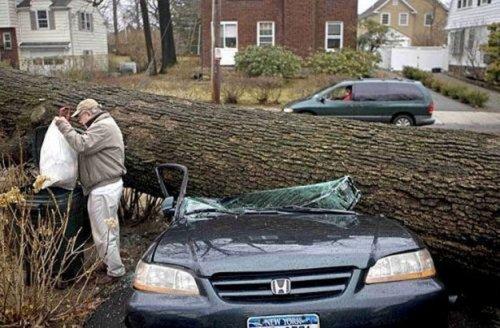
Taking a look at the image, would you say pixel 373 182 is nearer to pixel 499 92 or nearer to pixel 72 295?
pixel 72 295

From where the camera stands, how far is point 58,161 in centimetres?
445

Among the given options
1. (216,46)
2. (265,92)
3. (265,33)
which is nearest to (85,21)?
(265,33)

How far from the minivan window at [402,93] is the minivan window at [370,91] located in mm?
177

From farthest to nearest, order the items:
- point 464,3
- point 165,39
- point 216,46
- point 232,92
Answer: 1. point 464,3
2. point 165,39
3. point 232,92
4. point 216,46

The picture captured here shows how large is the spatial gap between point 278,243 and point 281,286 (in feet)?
1.05

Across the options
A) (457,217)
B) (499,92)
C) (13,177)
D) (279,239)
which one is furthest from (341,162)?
(499,92)

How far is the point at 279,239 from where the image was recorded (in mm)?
3027

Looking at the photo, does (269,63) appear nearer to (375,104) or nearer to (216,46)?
(216,46)

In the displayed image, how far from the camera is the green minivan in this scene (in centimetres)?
1566

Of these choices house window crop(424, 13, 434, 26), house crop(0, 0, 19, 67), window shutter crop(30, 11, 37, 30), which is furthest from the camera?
house window crop(424, 13, 434, 26)

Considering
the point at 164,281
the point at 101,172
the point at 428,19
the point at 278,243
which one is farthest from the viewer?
the point at 428,19

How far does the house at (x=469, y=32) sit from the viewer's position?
31172 mm

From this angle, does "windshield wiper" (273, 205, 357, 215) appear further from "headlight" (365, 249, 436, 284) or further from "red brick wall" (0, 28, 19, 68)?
"red brick wall" (0, 28, 19, 68)

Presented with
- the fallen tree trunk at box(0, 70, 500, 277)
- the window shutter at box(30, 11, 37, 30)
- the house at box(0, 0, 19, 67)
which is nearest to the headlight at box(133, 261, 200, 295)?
the fallen tree trunk at box(0, 70, 500, 277)
